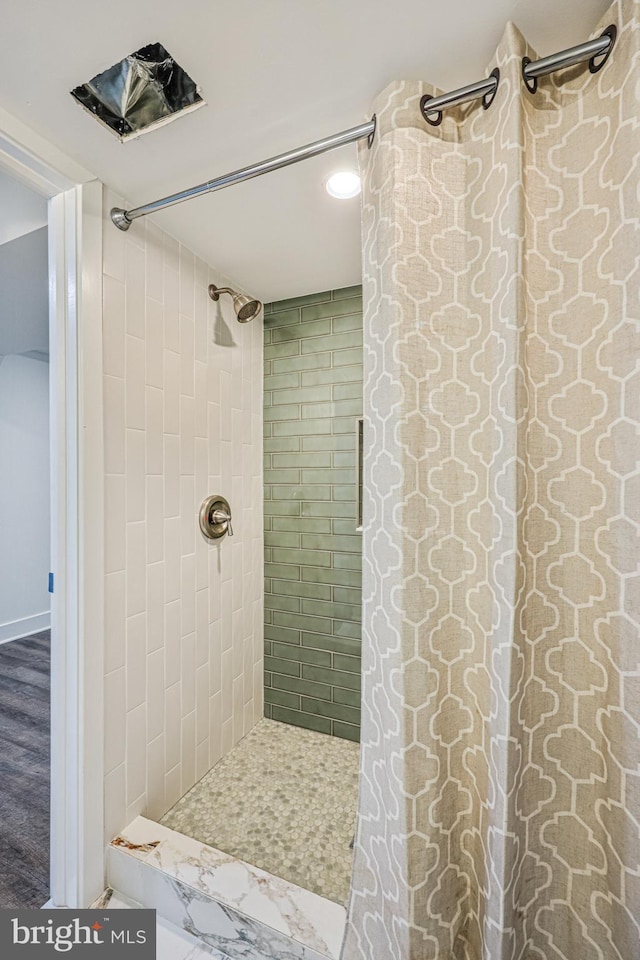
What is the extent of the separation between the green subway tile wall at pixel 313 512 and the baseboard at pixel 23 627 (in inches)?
103

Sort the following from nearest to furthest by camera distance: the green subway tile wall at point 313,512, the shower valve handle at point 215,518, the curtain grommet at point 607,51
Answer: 1. the curtain grommet at point 607,51
2. the shower valve handle at point 215,518
3. the green subway tile wall at point 313,512

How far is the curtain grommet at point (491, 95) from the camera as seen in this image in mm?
828

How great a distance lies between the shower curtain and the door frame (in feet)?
2.65

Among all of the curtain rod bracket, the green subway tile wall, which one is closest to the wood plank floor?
the green subway tile wall

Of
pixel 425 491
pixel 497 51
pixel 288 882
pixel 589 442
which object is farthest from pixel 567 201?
pixel 288 882

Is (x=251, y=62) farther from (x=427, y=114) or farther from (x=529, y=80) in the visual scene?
(x=529, y=80)

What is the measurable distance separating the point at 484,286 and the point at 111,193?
118 centimetres

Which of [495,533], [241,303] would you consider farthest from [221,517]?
[495,533]

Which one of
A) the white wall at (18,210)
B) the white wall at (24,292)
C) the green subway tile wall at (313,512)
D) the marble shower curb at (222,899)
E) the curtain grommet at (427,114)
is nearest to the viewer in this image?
the curtain grommet at (427,114)

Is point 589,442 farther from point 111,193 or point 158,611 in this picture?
point 111,193

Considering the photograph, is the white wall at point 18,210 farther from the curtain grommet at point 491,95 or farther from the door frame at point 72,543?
the curtain grommet at point 491,95

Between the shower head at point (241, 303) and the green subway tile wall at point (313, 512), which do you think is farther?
the green subway tile wall at point (313, 512)

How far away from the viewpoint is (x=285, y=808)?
1.52 meters

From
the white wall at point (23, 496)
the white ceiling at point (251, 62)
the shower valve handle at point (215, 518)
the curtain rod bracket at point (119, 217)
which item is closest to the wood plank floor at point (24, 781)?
the white wall at point (23, 496)
